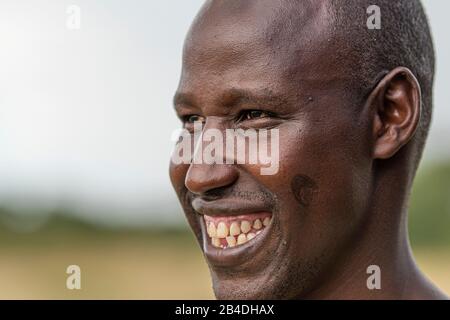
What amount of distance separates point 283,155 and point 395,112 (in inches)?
23.1

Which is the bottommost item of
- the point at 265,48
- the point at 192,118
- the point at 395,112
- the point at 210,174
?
the point at 210,174

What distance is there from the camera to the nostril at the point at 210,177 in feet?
11.8

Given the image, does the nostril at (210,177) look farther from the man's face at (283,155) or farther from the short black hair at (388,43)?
the short black hair at (388,43)

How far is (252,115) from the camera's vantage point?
3.67 meters

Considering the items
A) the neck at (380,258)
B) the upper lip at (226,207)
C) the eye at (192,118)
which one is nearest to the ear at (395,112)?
the neck at (380,258)

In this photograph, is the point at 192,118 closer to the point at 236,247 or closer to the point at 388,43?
the point at 236,247

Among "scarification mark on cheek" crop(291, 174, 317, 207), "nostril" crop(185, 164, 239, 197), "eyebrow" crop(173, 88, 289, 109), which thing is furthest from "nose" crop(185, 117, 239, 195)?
"scarification mark on cheek" crop(291, 174, 317, 207)

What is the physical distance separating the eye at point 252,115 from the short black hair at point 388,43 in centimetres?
41

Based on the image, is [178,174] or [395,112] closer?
[395,112]

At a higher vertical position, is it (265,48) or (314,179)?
(265,48)

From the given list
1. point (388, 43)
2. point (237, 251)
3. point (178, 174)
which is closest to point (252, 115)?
point (178, 174)

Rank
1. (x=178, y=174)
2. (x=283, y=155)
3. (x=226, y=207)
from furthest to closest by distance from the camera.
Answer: (x=178, y=174) < (x=226, y=207) < (x=283, y=155)
